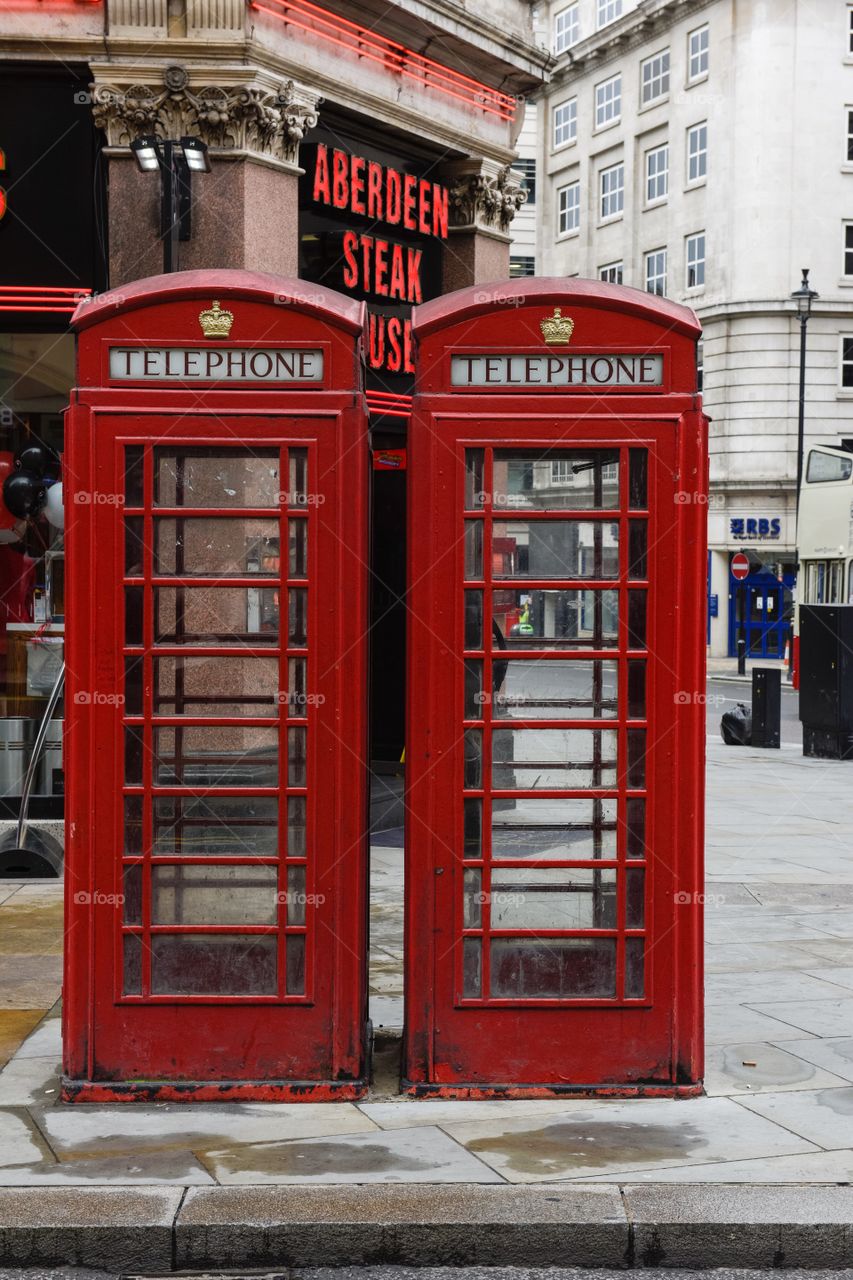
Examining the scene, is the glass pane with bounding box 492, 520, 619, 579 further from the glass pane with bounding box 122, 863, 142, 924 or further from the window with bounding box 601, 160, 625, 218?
the window with bounding box 601, 160, 625, 218

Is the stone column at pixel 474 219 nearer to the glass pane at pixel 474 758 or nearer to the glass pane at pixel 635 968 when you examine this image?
the glass pane at pixel 474 758

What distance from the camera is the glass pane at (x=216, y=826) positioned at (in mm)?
5469

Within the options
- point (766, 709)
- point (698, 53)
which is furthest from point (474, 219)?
point (698, 53)

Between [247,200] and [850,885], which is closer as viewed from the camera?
[850,885]

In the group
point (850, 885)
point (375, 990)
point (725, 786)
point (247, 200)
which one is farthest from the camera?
point (725, 786)

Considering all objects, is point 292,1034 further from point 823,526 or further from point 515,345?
point 823,526

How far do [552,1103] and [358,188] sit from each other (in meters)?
9.85

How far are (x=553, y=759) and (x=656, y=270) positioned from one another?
43300 mm

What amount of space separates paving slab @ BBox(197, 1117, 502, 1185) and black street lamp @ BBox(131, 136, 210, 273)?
7.61 m

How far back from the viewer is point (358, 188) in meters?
13.5

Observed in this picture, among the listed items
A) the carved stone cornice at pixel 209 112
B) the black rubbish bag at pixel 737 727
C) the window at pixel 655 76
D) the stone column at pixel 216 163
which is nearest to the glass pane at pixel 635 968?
the stone column at pixel 216 163

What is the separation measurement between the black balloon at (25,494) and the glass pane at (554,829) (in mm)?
6361

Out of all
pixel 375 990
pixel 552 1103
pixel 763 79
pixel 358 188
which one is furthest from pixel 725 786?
pixel 763 79

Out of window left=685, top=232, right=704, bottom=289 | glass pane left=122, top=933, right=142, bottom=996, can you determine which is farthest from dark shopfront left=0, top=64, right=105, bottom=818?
window left=685, top=232, right=704, bottom=289
